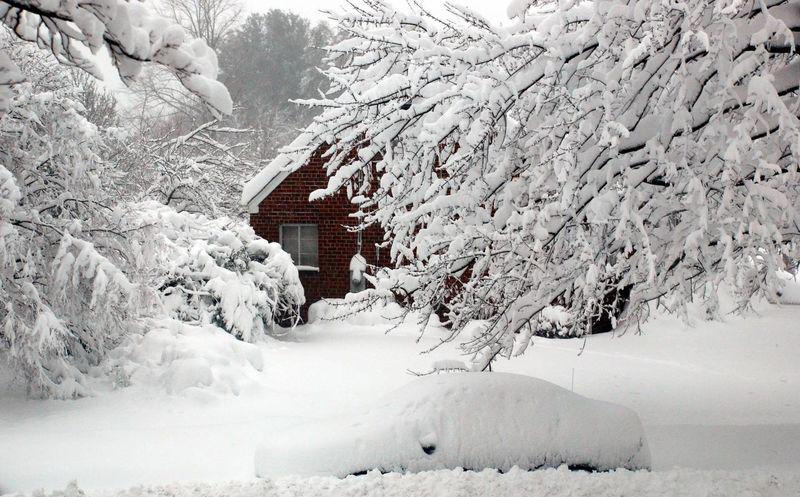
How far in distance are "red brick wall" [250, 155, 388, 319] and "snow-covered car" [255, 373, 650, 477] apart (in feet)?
47.1

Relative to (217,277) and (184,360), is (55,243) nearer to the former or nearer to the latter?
(184,360)

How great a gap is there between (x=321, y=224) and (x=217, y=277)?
5.22 meters

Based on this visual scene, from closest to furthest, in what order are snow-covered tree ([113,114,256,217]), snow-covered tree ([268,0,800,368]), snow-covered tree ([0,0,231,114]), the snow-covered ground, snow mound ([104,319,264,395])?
snow-covered tree ([0,0,231,114])
snow-covered tree ([268,0,800,368])
the snow-covered ground
snow mound ([104,319,264,395])
snow-covered tree ([113,114,256,217])

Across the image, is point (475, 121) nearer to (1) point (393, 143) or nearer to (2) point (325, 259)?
(1) point (393, 143)

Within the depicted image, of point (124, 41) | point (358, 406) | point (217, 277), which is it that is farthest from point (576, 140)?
point (217, 277)

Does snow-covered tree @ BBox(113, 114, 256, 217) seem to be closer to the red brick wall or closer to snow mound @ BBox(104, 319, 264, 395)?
the red brick wall

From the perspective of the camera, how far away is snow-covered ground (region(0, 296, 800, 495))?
22.0 ft

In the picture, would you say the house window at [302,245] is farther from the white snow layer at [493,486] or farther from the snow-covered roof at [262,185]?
the white snow layer at [493,486]

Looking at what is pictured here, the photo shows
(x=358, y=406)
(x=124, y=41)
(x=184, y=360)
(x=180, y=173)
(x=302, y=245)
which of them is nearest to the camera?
(x=124, y=41)

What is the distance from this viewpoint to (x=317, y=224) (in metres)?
21.0

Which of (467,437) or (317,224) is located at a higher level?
(317,224)

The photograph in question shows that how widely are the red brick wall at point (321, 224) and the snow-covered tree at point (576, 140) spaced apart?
12.2 m

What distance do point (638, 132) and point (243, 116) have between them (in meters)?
37.1

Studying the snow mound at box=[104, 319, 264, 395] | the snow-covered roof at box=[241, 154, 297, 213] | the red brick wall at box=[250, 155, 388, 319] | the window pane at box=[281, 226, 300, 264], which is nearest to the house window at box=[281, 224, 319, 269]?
the window pane at box=[281, 226, 300, 264]
